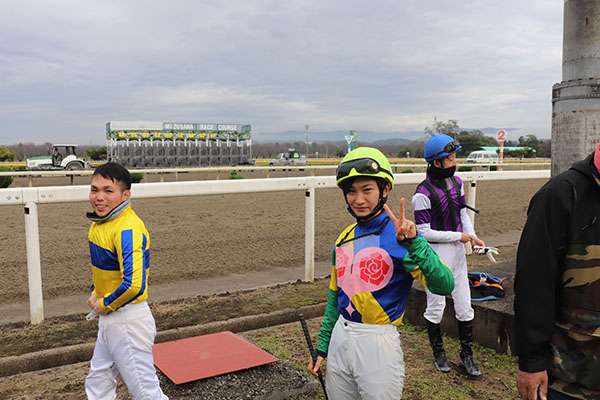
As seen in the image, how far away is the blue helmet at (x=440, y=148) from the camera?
3.29 m

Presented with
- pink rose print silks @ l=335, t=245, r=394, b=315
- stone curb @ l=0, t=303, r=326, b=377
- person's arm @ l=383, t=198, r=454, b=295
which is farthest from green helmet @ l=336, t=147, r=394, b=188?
stone curb @ l=0, t=303, r=326, b=377

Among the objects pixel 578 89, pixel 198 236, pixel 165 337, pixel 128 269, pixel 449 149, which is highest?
pixel 578 89

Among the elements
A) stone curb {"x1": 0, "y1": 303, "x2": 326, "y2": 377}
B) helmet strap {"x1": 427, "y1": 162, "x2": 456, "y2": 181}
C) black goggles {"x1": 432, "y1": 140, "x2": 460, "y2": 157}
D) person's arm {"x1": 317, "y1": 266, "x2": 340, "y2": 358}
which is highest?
black goggles {"x1": 432, "y1": 140, "x2": 460, "y2": 157}

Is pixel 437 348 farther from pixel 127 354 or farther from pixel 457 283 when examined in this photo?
pixel 127 354

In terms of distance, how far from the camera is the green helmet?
6.39 feet

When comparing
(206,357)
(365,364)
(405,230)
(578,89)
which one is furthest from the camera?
(578,89)

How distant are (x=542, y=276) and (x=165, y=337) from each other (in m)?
3.04

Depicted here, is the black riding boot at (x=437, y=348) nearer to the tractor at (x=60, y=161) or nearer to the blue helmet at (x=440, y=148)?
the blue helmet at (x=440, y=148)

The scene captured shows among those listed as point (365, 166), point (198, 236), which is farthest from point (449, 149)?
point (198, 236)

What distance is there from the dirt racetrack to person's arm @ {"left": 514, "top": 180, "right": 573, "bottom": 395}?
15.3 feet

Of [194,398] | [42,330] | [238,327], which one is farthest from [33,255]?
[194,398]

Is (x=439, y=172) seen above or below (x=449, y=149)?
below

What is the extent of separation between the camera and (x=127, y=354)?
7.89 feet

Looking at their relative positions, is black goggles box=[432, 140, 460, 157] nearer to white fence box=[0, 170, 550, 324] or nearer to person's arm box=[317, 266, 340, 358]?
person's arm box=[317, 266, 340, 358]
